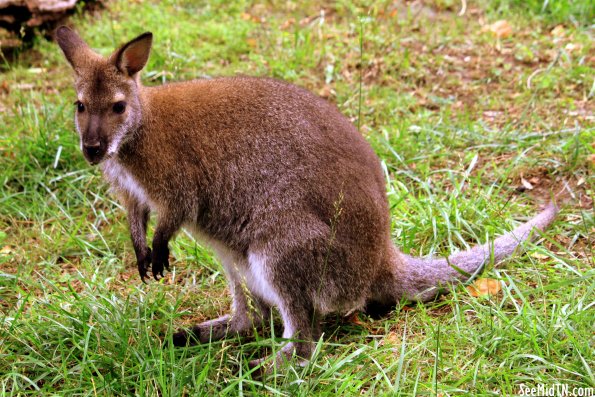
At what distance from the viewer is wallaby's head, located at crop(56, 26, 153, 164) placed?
11.5 feet

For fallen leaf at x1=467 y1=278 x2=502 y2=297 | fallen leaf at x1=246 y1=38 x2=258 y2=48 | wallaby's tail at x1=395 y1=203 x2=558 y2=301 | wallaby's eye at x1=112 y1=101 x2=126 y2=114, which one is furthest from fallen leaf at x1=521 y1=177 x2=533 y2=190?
fallen leaf at x1=246 y1=38 x2=258 y2=48

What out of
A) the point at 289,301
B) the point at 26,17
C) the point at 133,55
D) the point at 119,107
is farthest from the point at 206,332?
the point at 26,17

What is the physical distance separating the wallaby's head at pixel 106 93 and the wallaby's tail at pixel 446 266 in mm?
1727

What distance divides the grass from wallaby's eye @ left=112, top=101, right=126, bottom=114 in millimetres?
1059

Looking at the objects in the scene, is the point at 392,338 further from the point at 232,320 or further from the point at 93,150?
the point at 93,150

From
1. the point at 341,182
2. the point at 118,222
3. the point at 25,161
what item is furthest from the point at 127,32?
the point at 341,182

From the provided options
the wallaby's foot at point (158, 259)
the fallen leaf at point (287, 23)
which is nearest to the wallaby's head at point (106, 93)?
the wallaby's foot at point (158, 259)

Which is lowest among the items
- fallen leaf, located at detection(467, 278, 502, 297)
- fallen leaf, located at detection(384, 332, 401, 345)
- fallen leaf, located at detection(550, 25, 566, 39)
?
fallen leaf, located at detection(384, 332, 401, 345)

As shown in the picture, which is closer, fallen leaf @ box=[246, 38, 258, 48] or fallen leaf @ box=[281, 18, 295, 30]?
fallen leaf @ box=[246, 38, 258, 48]

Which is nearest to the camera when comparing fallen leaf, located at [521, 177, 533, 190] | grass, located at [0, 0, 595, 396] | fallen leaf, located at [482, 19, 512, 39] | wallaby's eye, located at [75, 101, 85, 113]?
grass, located at [0, 0, 595, 396]

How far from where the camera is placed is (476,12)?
768 centimetres

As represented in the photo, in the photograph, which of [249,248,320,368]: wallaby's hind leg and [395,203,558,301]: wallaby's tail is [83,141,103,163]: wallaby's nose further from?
[395,203,558,301]: wallaby's tail

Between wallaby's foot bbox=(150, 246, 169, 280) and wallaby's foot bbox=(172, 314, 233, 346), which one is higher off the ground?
wallaby's foot bbox=(150, 246, 169, 280)

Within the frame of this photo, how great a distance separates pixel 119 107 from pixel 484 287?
2318mm
